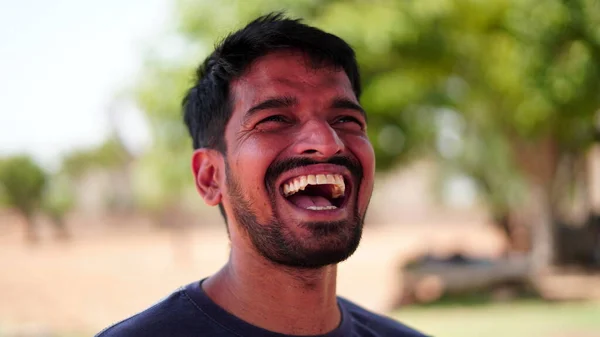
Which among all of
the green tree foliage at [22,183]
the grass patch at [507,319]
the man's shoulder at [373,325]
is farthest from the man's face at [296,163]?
the green tree foliage at [22,183]

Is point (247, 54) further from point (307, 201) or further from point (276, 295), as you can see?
point (276, 295)

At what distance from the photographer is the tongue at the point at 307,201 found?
60.4 inches

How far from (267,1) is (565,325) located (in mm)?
5678

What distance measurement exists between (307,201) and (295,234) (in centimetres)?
10

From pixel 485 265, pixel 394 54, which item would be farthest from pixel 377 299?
pixel 394 54

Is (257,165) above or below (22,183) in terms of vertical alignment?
below

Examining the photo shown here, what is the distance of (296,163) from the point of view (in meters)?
1.51

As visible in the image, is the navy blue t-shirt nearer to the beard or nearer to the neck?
the neck

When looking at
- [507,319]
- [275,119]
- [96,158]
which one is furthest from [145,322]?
[96,158]

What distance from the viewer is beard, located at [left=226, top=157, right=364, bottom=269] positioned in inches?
57.6

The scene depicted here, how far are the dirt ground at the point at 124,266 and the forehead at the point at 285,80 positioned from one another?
8082mm

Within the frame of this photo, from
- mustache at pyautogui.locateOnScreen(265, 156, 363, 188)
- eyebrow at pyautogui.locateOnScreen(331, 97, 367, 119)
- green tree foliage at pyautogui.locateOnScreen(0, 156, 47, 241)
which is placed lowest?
mustache at pyautogui.locateOnScreen(265, 156, 363, 188)

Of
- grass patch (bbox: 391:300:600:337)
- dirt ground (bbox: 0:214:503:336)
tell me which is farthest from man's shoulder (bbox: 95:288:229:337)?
dirt ground (bbox: 0:214:503:336)

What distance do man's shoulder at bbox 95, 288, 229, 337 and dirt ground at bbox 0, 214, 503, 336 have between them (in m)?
7.99
